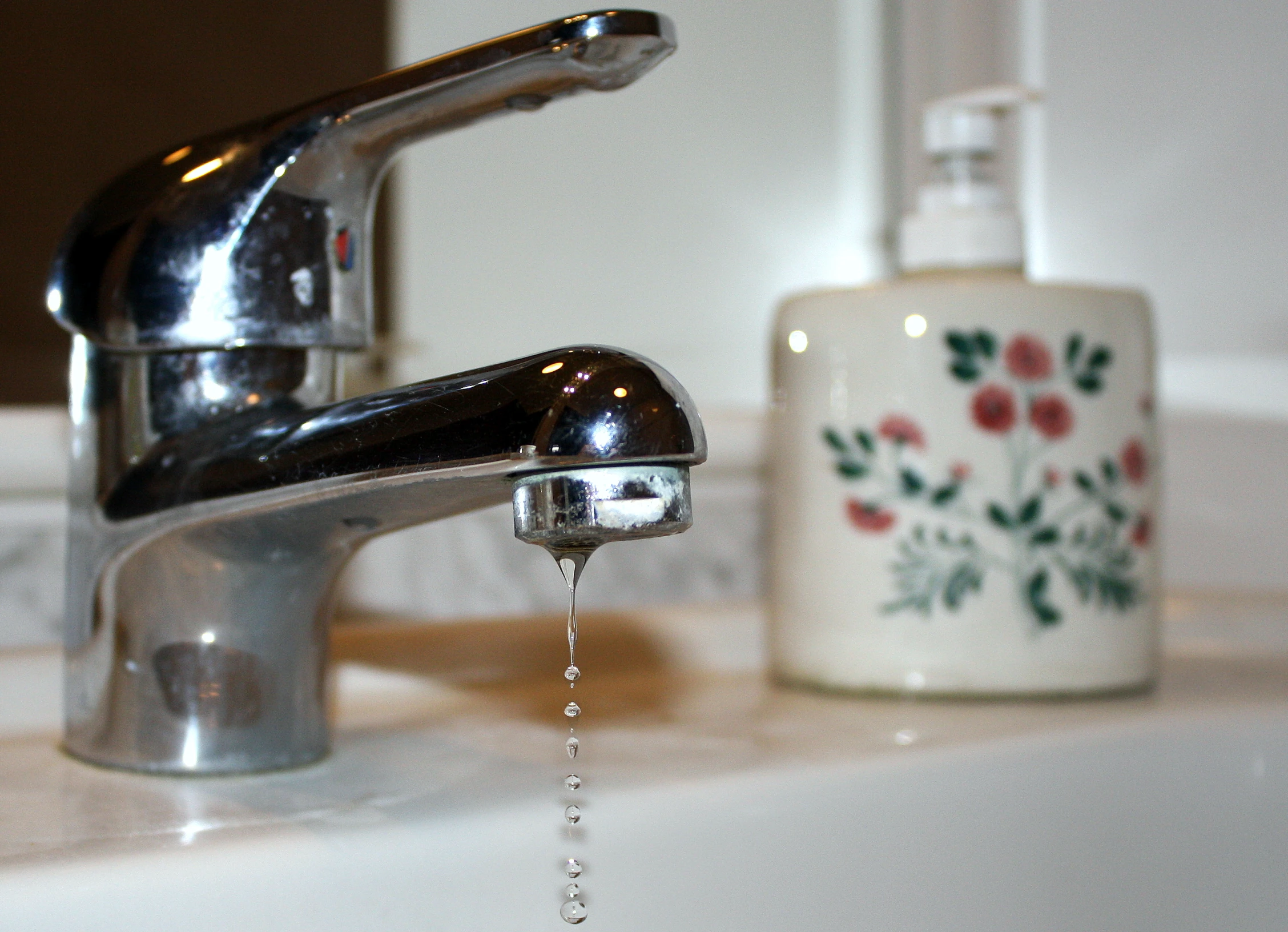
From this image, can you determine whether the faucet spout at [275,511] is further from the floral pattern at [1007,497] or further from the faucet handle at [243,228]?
the floral pattern at [1007,497]

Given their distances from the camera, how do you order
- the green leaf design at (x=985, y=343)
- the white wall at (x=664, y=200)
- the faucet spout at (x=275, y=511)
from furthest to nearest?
the white wall at (x=664, y=200), the green leaf design at (x=985, y=343), the faucet spout at (x=275, y=511)

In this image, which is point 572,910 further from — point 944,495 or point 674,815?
point 944,495

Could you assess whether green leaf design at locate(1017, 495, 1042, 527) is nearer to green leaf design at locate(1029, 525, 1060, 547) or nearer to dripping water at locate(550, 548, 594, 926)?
green leaf design at locate(1029, 525, 1060, 547)

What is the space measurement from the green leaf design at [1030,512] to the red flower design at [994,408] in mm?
22

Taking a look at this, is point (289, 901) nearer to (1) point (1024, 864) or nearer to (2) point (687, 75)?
(1) point (1024, 864)

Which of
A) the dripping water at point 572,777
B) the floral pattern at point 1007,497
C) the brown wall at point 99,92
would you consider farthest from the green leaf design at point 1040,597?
the brown wall at point 99,92

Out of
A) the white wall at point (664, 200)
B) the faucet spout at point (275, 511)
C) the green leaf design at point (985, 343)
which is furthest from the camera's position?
the white wall at point (664, 200)

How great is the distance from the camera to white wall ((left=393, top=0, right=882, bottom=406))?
1.91 feet

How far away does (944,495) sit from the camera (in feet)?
1.27

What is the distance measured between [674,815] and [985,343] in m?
0.17

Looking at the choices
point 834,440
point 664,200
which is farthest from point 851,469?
point 664,200

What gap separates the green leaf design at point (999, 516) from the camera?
38 cm

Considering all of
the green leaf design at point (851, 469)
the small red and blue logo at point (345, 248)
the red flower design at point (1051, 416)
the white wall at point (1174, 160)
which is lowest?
the green leaf design at point (851, 469)

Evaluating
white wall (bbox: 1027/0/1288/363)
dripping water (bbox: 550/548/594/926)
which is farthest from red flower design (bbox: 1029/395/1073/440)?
white wall (bbox: 1027/0/1288/363)
